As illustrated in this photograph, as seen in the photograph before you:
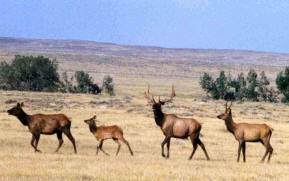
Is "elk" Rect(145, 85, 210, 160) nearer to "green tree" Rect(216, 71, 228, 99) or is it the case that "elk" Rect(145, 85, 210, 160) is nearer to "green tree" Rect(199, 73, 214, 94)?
"green tree" Rect(216, 71, 228, 99)

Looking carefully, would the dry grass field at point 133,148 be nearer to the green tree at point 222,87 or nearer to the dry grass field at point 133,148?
the dry grass field at point 133,148

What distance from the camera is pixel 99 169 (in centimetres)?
1569

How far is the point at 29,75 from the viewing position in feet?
225

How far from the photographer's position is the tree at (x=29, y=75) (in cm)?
6819

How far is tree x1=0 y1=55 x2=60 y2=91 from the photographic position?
68.2m

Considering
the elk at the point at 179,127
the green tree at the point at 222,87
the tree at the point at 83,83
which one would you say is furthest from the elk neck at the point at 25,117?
the green tree at the point at 222,87

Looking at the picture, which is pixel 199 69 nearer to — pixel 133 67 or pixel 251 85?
pixel 133 67

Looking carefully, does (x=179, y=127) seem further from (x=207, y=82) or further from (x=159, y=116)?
(x=207, y=82)

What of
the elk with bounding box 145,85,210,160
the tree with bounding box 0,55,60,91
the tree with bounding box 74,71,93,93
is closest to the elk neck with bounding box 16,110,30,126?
the elk with bounding box 145,85,210,160

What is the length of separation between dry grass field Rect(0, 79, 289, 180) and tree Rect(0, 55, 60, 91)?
15.6 metres

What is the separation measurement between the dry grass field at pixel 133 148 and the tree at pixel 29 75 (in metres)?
15.6

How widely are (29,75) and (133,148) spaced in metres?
45.7

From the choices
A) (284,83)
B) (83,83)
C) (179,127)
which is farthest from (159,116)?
(83,83)

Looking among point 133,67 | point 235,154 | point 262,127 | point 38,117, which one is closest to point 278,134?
point 235,154
